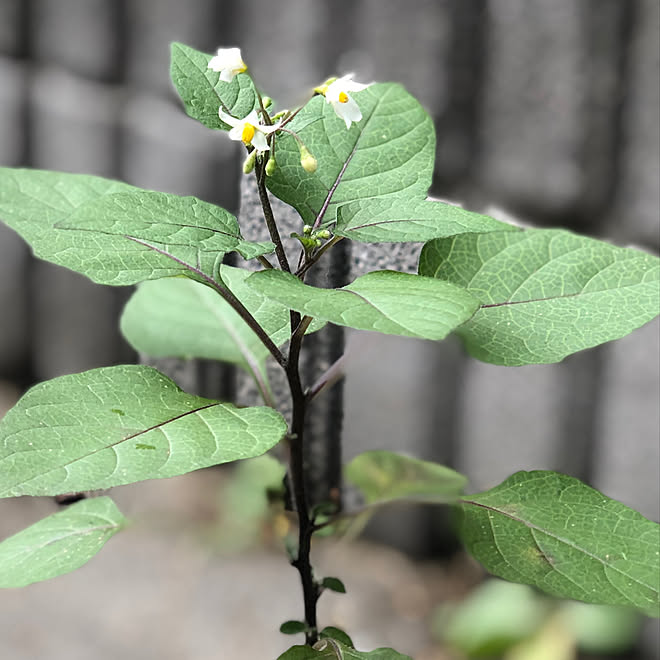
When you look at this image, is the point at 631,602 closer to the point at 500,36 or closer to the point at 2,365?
the point at 500,36

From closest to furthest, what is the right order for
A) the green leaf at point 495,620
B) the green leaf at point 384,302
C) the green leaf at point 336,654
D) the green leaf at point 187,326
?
the green leaf at point 384,302, the green leaf at point 336,654, the green leaf at point 187,326, the green leaf at point 495,620

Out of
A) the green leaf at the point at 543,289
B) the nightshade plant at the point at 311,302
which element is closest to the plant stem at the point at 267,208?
the nightshade plant at the point at 311,302

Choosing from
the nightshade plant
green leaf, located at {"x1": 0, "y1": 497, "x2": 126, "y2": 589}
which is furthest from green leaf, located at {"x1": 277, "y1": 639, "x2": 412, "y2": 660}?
green leaf, located at {"x1": 0, "y1": 497, "x2": 126, "y2": 589}

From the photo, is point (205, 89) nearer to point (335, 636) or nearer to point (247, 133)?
point (247, 133)

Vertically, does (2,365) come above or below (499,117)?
below

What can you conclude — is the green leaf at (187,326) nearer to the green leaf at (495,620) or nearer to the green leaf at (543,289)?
the green leaf at (543,289)

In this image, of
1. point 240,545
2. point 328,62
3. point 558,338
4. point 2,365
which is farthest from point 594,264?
point 2,365
